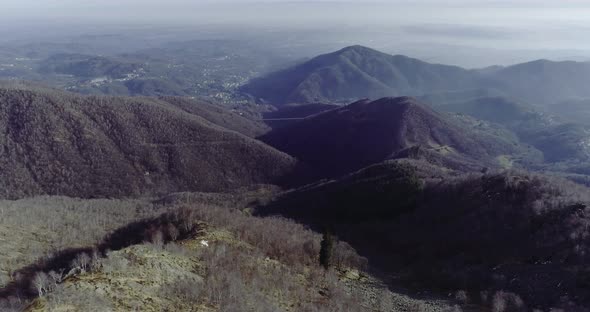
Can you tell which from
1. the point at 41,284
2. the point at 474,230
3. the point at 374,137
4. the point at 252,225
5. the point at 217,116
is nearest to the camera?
the point at 41,284

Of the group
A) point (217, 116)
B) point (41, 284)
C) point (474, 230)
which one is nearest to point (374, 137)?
point (217, 116)

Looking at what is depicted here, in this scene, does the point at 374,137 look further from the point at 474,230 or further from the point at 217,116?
the point at 474,230

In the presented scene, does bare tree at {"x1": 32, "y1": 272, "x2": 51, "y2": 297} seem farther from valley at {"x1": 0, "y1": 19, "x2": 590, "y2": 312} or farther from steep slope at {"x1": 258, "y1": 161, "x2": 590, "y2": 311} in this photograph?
steep slope at {"x1": 258, "y1": 161, "x2": 590, "y2": 311}

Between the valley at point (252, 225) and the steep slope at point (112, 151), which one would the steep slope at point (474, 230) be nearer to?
the valley at point (252, 225)

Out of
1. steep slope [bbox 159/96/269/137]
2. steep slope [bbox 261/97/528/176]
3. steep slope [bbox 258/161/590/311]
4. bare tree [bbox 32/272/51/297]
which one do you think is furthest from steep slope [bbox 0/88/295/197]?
bare tree [bbox 32/272/51/297]

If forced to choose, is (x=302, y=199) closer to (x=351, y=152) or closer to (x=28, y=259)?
(x=28, y=259)

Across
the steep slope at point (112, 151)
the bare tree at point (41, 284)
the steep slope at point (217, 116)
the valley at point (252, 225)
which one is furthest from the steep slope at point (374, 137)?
the bare tree at point (41, 284)
